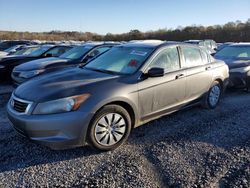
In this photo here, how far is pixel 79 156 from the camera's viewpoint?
410 cm

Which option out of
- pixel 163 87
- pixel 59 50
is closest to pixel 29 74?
pixel 59 50

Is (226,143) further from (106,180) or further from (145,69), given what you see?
(106,180)

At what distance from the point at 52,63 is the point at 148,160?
529 centimetres

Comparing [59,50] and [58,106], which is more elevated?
[59,50]

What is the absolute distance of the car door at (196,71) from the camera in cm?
557

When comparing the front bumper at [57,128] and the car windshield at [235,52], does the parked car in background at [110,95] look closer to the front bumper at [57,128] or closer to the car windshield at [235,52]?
the front bumper at [57,128]

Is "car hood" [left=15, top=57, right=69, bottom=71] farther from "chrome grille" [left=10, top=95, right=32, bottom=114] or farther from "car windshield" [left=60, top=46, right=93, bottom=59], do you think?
"chrome grille" [left=10, top=95, right=32, bottom=114]

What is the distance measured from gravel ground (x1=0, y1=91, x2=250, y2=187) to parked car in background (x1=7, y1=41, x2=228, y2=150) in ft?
0.95

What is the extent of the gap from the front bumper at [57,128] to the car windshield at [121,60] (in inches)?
50.2

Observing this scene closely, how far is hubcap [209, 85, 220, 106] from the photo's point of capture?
20.9 ft

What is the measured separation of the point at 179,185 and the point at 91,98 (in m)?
1.60

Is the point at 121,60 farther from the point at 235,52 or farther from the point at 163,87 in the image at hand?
the point at 235,52

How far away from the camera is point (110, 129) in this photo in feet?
14.0

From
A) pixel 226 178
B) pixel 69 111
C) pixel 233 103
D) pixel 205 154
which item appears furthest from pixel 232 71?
pixel 69 111
